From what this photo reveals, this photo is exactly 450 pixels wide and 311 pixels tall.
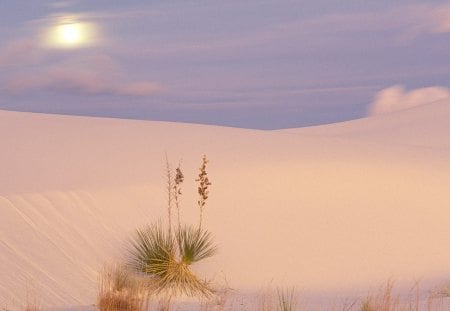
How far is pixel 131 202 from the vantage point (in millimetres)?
15031

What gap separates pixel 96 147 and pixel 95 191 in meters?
2.95

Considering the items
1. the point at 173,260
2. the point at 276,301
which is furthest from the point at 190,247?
the point at 276,301

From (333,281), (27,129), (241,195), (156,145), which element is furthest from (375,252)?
(27,129)

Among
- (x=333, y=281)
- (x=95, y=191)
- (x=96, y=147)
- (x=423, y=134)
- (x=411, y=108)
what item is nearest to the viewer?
(x=333, y=281)

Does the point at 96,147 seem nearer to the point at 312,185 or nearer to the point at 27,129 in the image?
the point at 27,129

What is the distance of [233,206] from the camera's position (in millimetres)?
15625

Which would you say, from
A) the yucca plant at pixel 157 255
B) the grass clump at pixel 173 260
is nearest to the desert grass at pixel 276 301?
the grass clump at pixel 173 260

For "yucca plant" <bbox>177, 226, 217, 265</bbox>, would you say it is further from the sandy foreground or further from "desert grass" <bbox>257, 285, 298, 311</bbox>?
"desert grass" <bbox>257, 285, 298, 311</bbox>

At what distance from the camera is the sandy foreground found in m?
13.1

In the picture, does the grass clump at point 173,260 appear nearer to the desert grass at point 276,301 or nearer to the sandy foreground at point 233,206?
the sandy foreground at point 233,206

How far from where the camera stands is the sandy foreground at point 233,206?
515 inches

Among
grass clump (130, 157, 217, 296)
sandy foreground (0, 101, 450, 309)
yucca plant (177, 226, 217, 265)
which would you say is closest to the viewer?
grass clump (130, 157, 217, 296)

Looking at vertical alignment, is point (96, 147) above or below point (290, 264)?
above

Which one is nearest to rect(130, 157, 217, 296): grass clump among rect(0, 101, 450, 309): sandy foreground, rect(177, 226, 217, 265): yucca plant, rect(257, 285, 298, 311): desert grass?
rect(177, 226, 217, 265): yucca plant
